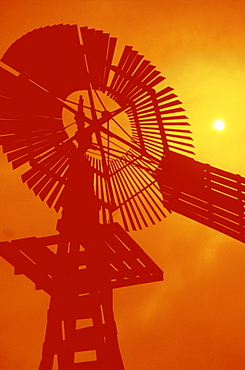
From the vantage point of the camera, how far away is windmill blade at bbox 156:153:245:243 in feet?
18.9

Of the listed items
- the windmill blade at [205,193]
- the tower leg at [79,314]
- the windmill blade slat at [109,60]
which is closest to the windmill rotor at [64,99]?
the windmill blade slat at [109,60]

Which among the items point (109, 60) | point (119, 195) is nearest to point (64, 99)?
point (109, 60)

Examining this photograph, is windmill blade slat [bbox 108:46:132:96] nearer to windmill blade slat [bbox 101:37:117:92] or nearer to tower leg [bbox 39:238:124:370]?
windmill blade slat [bbox 101:37:117:92]

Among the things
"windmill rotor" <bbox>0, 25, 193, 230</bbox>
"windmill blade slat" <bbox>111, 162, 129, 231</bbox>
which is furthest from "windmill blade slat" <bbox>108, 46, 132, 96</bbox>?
"windmill blade slat" <bbox>111, 162, 129, 231</bbox>

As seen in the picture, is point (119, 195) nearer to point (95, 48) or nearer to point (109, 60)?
point (109, 60)

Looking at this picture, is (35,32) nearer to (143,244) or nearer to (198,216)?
(198,216)

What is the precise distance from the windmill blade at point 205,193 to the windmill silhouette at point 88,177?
12 millimetres

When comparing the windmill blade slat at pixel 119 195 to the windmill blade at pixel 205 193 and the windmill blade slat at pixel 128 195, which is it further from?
the windmill blade at pixel 205 193

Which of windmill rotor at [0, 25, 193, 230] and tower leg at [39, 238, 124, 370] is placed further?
windmill rotor at [0, 25, 193, 230]

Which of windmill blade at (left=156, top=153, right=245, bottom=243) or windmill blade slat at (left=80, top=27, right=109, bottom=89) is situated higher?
windmill blade slat at (left=80, top=27, right=109, bottom=89)

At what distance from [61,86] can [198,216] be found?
7.26 ft

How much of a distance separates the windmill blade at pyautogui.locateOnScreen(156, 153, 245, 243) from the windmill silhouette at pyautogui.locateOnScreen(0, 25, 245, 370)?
12 millimetres

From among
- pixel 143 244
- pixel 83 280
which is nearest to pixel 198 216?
pixel 83 280

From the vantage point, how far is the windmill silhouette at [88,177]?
16.4 ft
